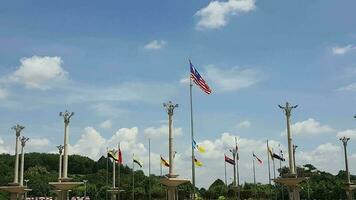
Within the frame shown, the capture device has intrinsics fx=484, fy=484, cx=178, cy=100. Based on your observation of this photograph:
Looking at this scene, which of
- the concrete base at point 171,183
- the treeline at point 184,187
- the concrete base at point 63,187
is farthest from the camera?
the treeline at point 184,187

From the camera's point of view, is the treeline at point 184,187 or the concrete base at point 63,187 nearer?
the concrete base at point 63,187

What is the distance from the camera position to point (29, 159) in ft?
618

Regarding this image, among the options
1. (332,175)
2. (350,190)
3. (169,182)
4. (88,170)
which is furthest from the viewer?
(88,170)

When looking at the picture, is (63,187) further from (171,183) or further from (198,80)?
(198,80)

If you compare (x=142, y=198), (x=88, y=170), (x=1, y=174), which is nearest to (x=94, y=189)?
(x=142, y=198)

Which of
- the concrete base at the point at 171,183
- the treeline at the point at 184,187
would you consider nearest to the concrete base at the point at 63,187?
the concrete base at the point at 171,183

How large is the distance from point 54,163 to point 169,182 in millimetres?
164862

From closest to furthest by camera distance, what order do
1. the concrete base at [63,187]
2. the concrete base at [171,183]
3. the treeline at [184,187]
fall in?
1. the concrete base at [171,183]
2. the concrete base at [63,187]
3. the treeline at [184,187]

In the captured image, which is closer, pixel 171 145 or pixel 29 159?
pixel 171 145

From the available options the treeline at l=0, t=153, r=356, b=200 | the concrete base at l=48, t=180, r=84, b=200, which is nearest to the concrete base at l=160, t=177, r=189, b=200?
the concrete base at l=48, t=180, r=84, b=200

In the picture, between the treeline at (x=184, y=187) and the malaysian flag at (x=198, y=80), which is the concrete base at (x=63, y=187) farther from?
the treeline at (x=184, y=187)

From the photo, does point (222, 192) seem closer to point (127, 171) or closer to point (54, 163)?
point (127, 171)

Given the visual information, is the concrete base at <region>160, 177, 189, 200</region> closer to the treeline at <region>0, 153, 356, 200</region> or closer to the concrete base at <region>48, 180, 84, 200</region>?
the concrete base at <region>48, 180, 84, 200</region>

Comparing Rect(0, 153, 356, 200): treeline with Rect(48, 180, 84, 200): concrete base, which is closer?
Rect(48, 180, 84, 200): concrete base
